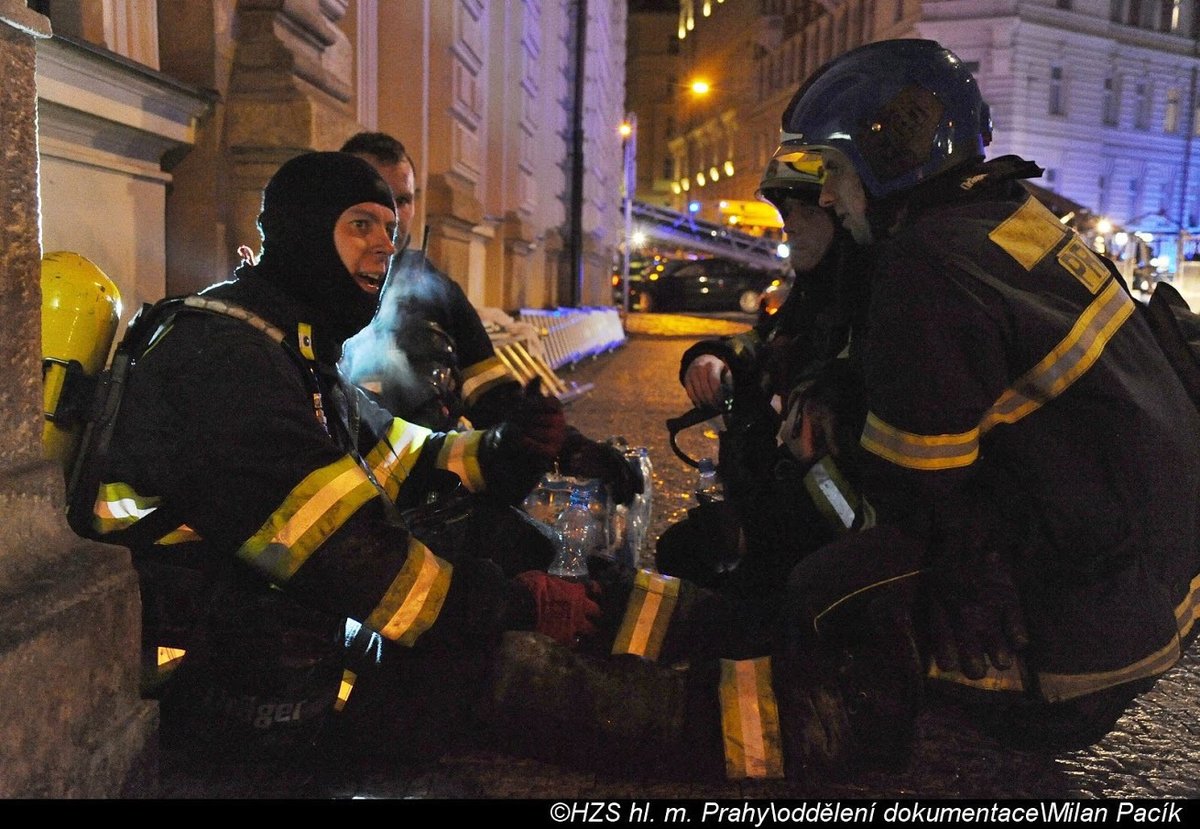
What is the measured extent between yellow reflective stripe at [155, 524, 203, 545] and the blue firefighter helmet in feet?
5.89

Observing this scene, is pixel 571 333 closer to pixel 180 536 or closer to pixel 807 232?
pixel 807 232

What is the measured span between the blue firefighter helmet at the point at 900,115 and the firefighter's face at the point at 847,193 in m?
0.04

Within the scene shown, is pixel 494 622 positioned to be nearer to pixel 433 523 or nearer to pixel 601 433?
pixel 433 523

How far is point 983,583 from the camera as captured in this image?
2125 millimetres

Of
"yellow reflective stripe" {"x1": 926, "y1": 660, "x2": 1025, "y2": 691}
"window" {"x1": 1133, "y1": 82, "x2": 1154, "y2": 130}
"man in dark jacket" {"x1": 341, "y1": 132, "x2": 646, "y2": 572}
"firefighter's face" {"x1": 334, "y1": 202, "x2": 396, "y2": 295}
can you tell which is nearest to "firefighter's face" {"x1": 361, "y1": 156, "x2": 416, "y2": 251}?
"man in dark jacket" {"x1": 341, "y1": 132, "x2": 646, "y2": 572}

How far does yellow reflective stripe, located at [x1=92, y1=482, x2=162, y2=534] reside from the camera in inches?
79.8

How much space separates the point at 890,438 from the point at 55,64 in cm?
318

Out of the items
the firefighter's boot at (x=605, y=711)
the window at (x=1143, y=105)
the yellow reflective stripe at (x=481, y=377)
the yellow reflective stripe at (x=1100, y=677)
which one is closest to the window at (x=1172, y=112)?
the window at (x=1143, y=105)

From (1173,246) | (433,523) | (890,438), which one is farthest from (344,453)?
(1173,246)

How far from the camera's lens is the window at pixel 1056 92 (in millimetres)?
40466

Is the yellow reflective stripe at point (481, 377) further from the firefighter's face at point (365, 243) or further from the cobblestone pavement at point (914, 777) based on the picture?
the cobblestone pavement at point (914, 777)

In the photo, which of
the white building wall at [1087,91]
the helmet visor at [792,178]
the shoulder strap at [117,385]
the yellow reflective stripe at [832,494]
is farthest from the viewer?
Answer: the white building wall at [1087,91]

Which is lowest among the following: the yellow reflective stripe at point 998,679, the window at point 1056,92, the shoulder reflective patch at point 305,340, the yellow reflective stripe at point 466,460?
the yellow reflective stripe at point 998,679

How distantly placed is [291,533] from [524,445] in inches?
38.7
